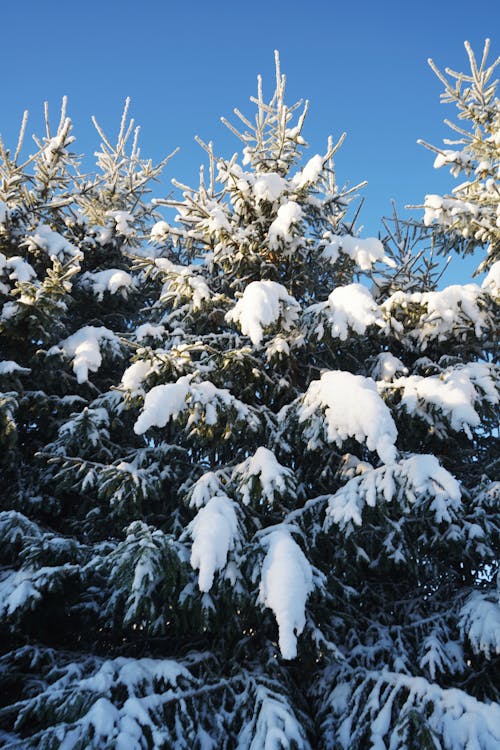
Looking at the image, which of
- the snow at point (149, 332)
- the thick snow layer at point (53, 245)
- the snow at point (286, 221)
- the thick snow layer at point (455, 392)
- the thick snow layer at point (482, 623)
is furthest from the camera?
the thick snow layer at point (53, 245)

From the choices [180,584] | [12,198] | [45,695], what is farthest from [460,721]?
[12,198]

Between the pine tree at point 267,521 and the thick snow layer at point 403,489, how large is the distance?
20 mm

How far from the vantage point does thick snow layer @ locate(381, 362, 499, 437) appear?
435 centimetres

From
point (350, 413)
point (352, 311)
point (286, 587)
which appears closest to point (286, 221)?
point (352, 311)

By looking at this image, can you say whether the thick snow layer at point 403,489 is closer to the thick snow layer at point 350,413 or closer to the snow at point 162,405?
the thick snow layer at point 350,413

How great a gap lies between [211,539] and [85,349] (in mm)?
3098

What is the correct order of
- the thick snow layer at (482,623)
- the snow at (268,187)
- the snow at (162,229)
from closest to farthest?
the thick snow layer at (482,623) → the snow at (268,187) → the snow at (162,229)

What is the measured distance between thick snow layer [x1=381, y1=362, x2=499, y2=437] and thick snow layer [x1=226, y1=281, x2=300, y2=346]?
136 centimetres

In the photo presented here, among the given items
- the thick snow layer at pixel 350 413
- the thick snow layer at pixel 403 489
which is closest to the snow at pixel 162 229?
the thick snow layer at pixel 350 413

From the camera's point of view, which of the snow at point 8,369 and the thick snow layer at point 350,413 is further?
the snow at point 8,369

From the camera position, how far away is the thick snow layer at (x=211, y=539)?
352 centimetres

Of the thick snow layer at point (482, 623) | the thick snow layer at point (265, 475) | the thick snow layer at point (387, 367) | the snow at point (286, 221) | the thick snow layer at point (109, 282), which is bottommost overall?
the thick snow layer at point (482, 623)

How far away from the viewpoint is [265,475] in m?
4.41

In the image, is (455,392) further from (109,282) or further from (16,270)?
(16,270)
